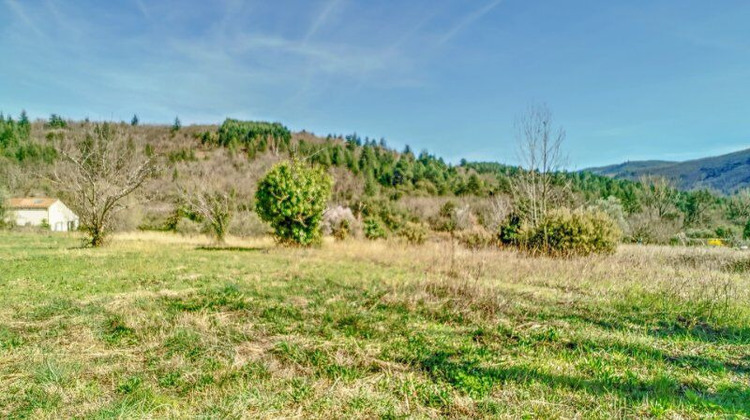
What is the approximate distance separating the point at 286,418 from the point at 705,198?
5637cm

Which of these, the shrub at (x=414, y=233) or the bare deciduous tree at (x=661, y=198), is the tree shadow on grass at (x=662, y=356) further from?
the bare deciduous tree at (x=661, y=198)

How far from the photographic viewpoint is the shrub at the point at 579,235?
1234 centimetres

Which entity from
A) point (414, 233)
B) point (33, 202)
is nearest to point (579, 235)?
point (414, 233)

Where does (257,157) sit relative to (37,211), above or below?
above

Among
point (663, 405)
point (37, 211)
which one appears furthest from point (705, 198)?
point (37, 211)

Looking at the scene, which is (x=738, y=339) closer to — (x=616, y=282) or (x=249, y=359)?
(x=616, y=282)

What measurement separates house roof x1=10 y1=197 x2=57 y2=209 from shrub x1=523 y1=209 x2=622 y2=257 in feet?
228

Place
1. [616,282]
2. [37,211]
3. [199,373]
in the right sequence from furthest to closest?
[37,211] < [616,282] < [199,373]

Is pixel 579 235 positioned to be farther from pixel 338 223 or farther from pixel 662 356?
pixel 338 223

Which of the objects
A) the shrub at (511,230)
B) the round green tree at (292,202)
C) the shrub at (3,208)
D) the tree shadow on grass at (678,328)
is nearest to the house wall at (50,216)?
the shrub at (3,208)

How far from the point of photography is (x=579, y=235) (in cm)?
1239

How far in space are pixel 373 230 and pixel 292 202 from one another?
8597 mm

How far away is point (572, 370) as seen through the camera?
370 cm

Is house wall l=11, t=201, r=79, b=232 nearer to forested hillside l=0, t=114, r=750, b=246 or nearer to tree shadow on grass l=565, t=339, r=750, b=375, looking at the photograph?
forested hillside l=0, t=114, r=750, b=246
